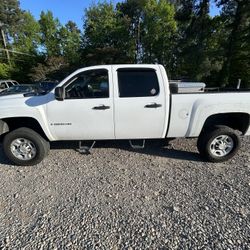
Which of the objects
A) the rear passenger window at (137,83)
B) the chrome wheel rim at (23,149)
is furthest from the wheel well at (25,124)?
the rear passenger window at (137,83)

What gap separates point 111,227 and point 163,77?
2.74 meters

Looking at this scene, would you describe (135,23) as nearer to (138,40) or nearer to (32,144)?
(138,40)

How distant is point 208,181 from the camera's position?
360cm

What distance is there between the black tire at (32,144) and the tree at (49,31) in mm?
38802

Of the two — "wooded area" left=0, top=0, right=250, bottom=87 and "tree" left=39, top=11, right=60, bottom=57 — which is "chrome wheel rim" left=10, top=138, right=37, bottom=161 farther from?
"tree" left=39, top=11, right=60, bottom=57

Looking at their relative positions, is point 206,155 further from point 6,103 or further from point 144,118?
point 6,103

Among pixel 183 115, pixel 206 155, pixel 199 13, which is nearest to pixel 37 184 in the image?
pixel 183 115

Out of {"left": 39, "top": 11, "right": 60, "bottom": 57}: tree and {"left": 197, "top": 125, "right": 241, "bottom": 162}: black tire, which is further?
{"left": 39, "top": 11, "right": 60, "bottom": 57}: tree

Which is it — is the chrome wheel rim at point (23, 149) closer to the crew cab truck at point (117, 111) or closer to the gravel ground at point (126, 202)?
the crew cab truck at point (117, 111)

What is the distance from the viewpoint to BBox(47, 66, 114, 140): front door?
12.8ft

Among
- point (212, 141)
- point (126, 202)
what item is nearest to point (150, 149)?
point (212, 141)

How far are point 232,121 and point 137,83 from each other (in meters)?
2.28

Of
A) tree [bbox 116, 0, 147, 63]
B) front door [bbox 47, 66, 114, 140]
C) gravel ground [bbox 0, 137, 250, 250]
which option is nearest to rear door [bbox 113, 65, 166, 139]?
front door [bbox 47, 66, 114, 140]

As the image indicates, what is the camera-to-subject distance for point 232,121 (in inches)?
177
